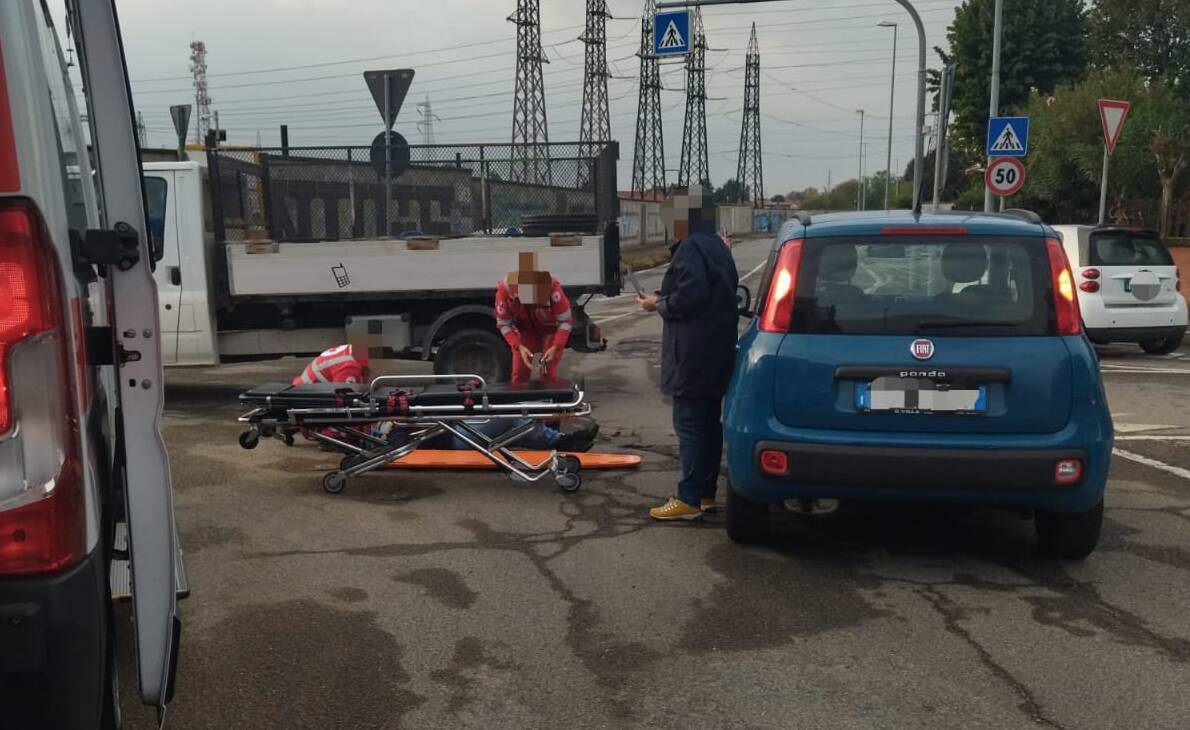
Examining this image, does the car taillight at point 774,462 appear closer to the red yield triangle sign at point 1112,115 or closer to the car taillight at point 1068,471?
the car taillight at point 1068,471

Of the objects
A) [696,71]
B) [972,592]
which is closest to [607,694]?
[972,592]

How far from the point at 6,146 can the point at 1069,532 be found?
4.57 m

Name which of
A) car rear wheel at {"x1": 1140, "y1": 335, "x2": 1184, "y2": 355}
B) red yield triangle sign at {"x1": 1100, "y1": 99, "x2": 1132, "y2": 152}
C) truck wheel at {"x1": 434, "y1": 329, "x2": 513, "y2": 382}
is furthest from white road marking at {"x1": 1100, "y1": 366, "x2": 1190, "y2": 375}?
truck wheel at {"x1": 434, "y1": 329, "x2": 513, "y2": 382}

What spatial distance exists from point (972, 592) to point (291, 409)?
381 cm

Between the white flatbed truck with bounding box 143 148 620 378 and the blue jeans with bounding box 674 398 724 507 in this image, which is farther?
the white flatbed truck with bounding box 143 148 620 378

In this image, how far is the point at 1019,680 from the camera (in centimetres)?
376

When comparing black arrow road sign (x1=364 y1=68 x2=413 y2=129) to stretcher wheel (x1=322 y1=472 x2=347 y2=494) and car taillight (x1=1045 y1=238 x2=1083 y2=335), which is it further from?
car taillight (x1=1045 y1=238 x2=1083 y2=335)

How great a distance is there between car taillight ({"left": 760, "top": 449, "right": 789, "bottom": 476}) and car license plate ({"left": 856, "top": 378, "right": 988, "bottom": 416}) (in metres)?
0.40

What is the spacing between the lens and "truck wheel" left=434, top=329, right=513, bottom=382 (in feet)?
30.5

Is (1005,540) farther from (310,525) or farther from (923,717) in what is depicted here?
(310,525)

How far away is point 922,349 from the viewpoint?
15.4ft

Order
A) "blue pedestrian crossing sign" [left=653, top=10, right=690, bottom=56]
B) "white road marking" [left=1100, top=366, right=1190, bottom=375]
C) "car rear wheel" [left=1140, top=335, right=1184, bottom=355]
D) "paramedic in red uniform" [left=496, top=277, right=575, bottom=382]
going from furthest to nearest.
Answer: "blue pedestrian crossing sign" [left=653, top=10, right=690, bottom=56], "car rear wheel" [left=1140, top=335, right=1184, bottom=355], "white road marking" [left=1100, top=366, right=1190, bottom=375], "paramedic in red uniform" [left=496, top=277, right=575, bottom=382]

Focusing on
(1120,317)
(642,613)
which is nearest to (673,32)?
(1120,317)

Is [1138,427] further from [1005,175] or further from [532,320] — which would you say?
[1005,175]
